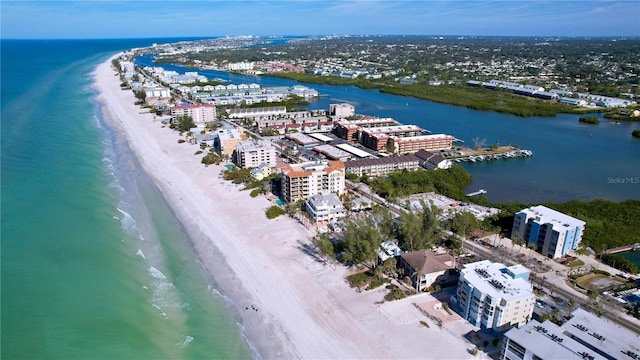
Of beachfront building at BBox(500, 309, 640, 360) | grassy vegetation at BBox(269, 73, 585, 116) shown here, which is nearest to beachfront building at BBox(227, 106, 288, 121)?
grassy vegetation at BBox(269, 73, 585, 116)

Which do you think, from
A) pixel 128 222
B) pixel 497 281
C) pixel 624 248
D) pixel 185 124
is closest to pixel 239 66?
pixel 185 124

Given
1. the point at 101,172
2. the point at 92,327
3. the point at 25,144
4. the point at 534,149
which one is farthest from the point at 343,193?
the point at 25,144

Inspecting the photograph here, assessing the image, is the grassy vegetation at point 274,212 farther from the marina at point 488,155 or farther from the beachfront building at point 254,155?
the marina at point 488,155

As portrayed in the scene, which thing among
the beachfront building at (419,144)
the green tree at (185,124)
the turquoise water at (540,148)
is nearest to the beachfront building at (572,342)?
the turquoise water at (540,148)

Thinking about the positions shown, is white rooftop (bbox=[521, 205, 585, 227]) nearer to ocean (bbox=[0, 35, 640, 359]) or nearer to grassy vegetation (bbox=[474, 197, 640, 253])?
grassy vegetation (bbox=[474, 197, 640, 253])

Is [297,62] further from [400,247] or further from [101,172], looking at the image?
[400,247]

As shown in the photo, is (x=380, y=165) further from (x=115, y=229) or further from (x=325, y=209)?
(x=115, y=229)
